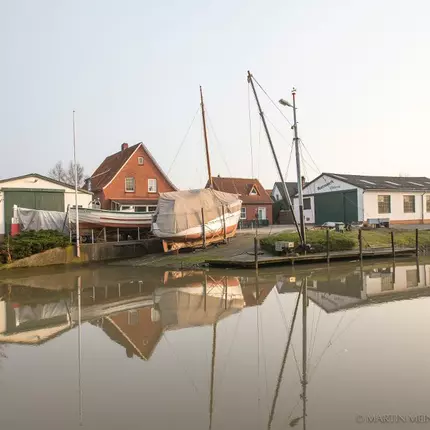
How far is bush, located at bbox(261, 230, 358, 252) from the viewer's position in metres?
22.4

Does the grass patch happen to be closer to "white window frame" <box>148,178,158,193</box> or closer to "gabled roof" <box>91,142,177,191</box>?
"white window frame" <box>148,178,158,193</box>

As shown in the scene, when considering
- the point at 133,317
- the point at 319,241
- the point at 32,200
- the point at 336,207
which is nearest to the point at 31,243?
the point at 32,200

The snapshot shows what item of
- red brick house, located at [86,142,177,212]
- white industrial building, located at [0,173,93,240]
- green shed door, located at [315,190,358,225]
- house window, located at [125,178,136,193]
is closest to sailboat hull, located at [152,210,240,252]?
white industrial building, located at [0,173,93,240]

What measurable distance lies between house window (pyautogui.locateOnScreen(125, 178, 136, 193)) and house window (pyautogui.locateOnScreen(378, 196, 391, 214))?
20263 mm

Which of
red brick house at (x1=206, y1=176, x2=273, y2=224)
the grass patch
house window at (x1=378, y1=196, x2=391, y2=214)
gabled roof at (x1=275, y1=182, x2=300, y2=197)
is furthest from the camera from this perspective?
gabled roof at (x1=275, y1=182, x2=300, y2=197)

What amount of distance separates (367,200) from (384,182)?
460 cm

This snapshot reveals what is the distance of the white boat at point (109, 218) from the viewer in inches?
981

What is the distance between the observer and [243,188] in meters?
47.1

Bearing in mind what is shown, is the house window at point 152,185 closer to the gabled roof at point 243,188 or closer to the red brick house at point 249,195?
the red brick house at point 249,195

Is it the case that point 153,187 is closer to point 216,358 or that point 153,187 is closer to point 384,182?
point 384,182

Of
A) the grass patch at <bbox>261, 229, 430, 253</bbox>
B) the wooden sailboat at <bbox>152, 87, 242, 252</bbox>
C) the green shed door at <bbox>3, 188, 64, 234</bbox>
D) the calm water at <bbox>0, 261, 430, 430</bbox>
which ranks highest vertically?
the green shed door at <bbox>3, 188, 64, 234</bbox>

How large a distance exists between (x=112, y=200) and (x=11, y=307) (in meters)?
A: 21.8

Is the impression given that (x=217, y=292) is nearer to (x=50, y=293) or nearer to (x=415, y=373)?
(x=50, y=293)

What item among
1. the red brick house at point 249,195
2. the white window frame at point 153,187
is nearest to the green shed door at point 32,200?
the white window frame at point 153,187
